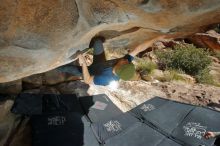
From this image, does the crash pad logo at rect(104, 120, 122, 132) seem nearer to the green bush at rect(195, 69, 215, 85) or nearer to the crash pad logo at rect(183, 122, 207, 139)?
the crash pad logo at rect(183, 122, 207, 139)

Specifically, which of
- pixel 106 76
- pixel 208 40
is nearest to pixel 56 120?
pixel 106 76

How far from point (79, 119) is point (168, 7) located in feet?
13.1

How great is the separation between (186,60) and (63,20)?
9.68m

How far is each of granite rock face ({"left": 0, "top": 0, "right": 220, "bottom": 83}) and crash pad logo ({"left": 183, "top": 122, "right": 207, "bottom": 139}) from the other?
3.20 metres

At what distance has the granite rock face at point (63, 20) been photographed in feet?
10.2

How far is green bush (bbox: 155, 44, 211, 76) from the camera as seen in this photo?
39.8 ft

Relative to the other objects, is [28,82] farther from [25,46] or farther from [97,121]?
[25,46]

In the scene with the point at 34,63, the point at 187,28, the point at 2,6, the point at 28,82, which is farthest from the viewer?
the point at 28,82

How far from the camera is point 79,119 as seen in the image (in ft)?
21.3

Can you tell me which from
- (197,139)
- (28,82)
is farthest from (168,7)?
(28,82)

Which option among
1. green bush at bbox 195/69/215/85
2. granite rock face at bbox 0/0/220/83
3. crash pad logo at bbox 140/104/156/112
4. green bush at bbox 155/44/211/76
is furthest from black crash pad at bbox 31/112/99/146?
green bush at bbox 155/44/211/76

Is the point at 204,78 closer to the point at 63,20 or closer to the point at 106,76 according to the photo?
the point at 106,76

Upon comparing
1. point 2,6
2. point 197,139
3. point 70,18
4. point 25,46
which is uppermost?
point 2,6

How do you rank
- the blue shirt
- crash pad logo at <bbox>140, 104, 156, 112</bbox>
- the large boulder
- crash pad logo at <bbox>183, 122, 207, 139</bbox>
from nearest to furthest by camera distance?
the blue shirt
crash pad logo at <bbox>183, 122, 207, 139</bbox>
crash pad logo at <bbox>140, 104, 156, 112</bbox>
the large boulder
